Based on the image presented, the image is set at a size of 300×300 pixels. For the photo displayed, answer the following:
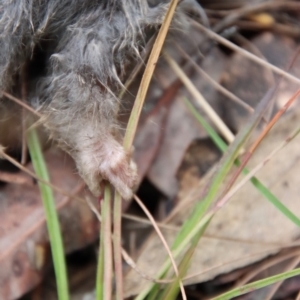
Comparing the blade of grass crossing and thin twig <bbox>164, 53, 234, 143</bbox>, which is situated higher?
thin twig <bbox>164, 53, 234, 143</bbox>

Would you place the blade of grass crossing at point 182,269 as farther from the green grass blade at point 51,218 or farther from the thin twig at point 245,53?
the thin twig at point 245,53

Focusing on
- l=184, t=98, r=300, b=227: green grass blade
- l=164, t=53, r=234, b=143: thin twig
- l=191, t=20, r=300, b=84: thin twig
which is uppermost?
l=191, t=20, r=300, b=84: thin twig

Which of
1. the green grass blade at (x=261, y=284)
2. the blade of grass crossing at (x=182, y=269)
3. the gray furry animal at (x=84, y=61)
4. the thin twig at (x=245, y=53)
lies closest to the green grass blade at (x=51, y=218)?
the gray furry animal at (x=84, y=61)

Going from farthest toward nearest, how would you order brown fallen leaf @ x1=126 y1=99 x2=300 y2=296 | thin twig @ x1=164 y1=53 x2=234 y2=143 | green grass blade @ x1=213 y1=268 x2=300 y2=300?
thin twig @ x1=164 y1=53 x2=234 y2=143 → brown fallen leaf @ x1=126 y1=99 x2=300 y2=296 → green grass blade @ x1=213 y1=268 x2=300 y2=300

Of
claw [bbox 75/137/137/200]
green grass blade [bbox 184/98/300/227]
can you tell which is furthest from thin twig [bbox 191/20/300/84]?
claw [bbox 75/137/137/200]

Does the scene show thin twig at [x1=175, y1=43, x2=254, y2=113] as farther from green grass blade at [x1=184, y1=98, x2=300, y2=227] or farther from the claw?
the claw

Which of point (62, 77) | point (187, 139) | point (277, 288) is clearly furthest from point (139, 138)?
point (277, 288)

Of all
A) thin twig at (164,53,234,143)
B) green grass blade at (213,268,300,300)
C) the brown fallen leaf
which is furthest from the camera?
thin twig at (164,53,234,143)
